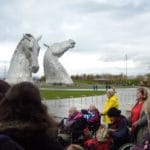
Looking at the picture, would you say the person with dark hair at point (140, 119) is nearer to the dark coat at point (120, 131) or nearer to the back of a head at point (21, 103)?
the dark coat at point (120, 131)

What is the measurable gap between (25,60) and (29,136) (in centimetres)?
7365

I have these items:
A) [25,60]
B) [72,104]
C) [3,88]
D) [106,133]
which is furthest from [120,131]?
[25,60]

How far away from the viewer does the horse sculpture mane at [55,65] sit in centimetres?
8894

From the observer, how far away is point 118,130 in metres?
9.53

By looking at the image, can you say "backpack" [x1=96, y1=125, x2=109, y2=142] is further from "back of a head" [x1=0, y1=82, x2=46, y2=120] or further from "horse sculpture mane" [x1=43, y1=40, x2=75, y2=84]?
"horse sculpture mane" [x1=43, y1=40, x2=75, y2=84]

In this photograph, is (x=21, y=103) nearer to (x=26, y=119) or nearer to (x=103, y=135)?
(x=26, y=119)

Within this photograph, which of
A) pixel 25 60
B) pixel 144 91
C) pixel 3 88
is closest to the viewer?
pixel 3 88

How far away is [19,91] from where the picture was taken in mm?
3520

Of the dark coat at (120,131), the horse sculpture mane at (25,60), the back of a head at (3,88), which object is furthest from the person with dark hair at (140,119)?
the horse sculpture mane at (25,60)

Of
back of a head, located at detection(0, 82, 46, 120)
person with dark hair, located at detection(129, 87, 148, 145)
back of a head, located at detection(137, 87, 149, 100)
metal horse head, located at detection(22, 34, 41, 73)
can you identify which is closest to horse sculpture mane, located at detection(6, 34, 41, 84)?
metal horse head, located at detection(22, 34, 41, 73)

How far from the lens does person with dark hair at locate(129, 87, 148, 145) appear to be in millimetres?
9062

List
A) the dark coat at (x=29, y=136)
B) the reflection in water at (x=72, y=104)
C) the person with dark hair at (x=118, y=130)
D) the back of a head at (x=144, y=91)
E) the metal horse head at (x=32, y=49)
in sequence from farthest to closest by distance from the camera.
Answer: the metal horse head at (x=32, y=49) → the reflection in water at (x=72, y=104) → the person with dark hair at (x=118, y=130) → the back of a head at (x=144, y=91) → the dark coat at (x=29, y=136)

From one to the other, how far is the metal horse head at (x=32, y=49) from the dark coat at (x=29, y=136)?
65.6 m

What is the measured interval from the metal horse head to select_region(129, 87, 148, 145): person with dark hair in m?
60.0
